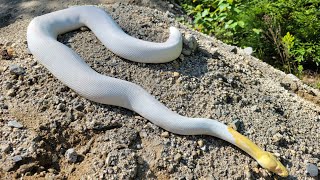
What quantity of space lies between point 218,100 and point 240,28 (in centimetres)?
239

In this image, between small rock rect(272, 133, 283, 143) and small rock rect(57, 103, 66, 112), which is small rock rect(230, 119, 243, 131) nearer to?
small rock rect(272, 133, 283, 143)

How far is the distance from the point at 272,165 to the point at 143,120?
1011 millimetres

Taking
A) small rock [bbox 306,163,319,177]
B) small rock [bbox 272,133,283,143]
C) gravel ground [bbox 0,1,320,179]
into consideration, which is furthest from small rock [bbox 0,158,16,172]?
small rock [bbox 306,163,319,177]

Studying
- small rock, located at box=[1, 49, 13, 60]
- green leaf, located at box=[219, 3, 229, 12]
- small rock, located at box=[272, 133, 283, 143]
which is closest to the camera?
small rock, located at box=[272, 133, 283, 143]

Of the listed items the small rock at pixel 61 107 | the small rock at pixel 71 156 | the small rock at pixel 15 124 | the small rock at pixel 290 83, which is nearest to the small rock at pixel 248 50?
the small rock at pixel 290 83

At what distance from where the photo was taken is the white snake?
11.3 feet

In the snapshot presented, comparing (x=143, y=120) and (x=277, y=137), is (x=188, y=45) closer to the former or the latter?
(x=143, y=120)

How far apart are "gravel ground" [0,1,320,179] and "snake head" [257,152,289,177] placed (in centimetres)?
7

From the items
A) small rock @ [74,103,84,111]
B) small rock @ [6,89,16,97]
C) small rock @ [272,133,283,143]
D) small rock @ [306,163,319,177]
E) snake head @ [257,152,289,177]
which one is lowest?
small rock @ [306,163,319,177]

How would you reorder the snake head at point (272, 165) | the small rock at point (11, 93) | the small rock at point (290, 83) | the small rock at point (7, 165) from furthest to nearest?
the small rock at point (290, 83)
the small rock at point (11, 93)
the snake head at point (272, 165)
the small rock at point (7, 165)

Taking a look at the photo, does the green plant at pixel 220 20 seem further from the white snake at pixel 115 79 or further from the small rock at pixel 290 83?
the white snake at pixel 115 79

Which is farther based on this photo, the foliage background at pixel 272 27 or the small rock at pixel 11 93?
the foliage background at pixel 272 27

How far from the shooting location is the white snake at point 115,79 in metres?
3.43

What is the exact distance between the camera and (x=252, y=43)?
579cm
